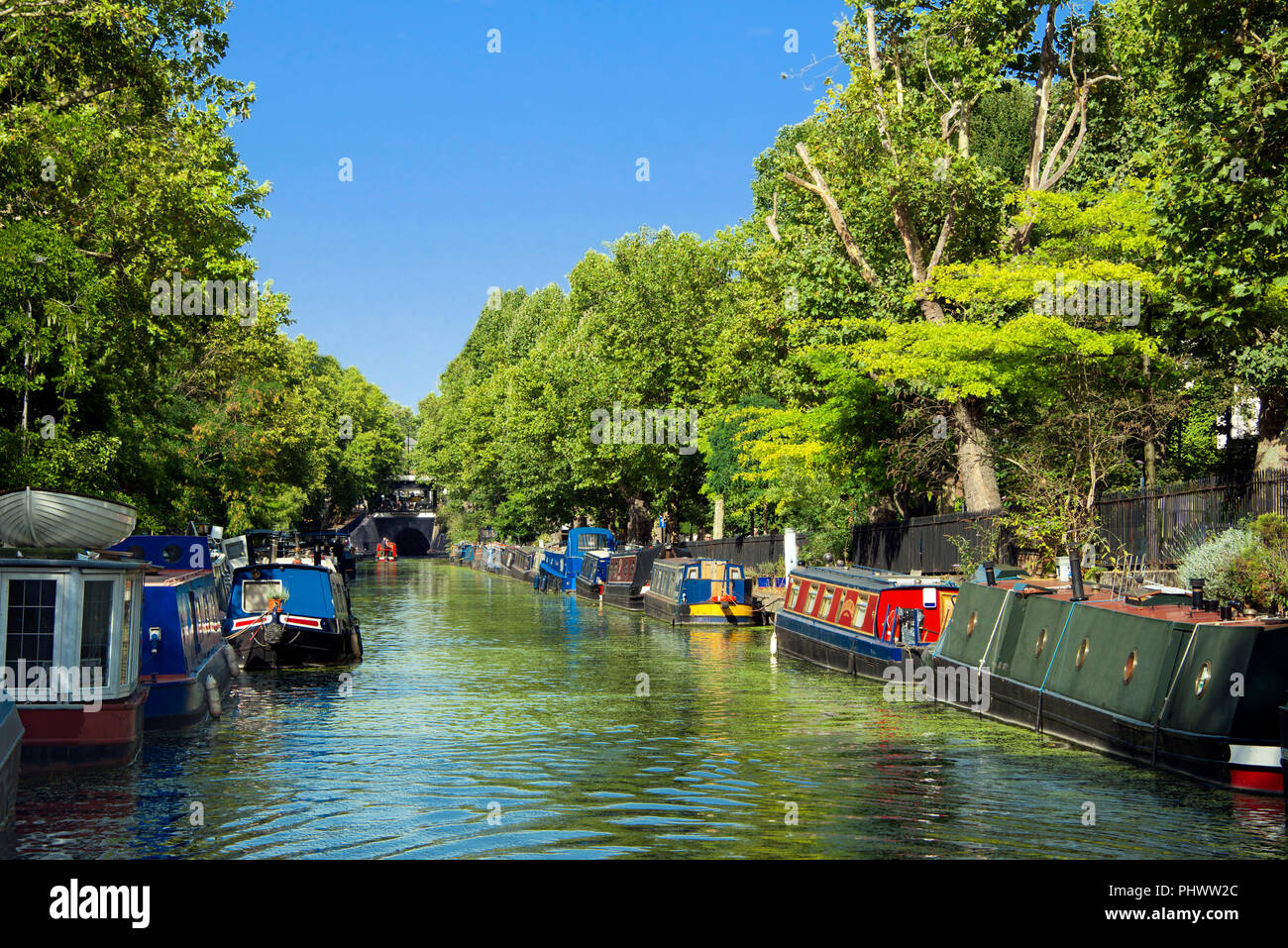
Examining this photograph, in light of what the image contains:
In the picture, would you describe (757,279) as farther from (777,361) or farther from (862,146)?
(862,146)

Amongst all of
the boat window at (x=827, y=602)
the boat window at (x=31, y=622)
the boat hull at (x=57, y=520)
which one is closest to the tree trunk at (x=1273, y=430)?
the boat window at (x=827, y=602)

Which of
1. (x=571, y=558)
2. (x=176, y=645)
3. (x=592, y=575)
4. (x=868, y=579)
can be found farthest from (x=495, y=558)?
(x=176, y=645)

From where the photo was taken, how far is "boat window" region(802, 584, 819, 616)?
31984 millimetres

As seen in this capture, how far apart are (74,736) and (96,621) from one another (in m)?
1.44

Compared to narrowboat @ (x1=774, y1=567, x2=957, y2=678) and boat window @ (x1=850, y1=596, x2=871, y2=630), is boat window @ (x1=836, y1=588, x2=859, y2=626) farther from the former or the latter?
boat window @ (x1=850, y1=596, x2=871, y2=630)

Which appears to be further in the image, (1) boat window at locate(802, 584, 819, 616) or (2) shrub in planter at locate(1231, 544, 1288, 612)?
(1) boat window at locate(802, 584, 819, 616)

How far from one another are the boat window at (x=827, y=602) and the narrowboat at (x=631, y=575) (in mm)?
18790

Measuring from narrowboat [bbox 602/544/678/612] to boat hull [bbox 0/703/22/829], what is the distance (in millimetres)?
36733

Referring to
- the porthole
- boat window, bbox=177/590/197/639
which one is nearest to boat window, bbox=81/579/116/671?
boat window, bbox=177/590/197/639

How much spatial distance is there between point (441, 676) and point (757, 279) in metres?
28.2

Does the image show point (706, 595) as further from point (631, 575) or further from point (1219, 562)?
point (1219, 562)

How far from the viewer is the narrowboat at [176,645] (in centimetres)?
1956

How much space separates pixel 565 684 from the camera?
26.8 metres
